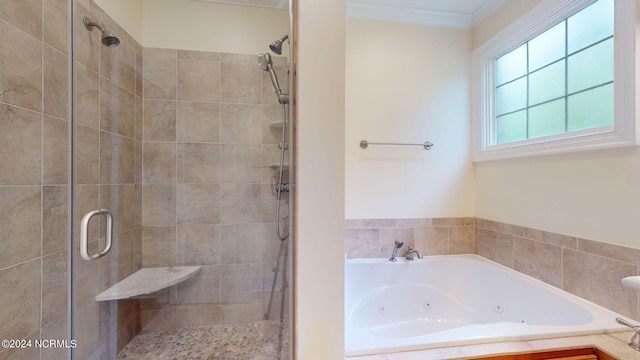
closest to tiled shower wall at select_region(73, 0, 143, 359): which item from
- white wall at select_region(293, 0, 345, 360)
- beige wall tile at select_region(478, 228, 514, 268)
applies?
white wall at select_region(293, 0, 345, 360)

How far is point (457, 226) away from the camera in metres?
2.09

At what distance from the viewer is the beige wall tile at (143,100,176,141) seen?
151cm

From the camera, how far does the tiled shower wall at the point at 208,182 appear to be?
1515 mm

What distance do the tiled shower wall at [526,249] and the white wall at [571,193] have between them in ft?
0.22

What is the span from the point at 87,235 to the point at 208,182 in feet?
2.02

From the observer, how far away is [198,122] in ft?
5.14

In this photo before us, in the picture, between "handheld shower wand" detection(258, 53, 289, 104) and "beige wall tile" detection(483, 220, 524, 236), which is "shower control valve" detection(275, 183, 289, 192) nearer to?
"handheld shower wand" detection(258, 53, 289, 104)

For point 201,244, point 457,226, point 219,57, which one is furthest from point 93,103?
point 457,226

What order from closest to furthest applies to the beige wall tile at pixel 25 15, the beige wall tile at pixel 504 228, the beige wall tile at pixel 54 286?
the beige wall tile at pixel 25 15, the beige wall tile at pixel 54 286, the beige wall tile at pixel 504 228

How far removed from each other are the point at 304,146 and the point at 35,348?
4.17 feet

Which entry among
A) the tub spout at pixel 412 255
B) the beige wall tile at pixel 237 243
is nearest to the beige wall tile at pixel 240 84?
the beige wall tile at pixel 237 243

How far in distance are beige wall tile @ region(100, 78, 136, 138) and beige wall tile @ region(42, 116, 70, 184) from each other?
26cm

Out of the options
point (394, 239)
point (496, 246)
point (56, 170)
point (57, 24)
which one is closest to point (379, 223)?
point (394, 239)

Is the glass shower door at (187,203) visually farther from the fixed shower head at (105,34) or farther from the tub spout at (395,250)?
the tub spout at (395,250)
